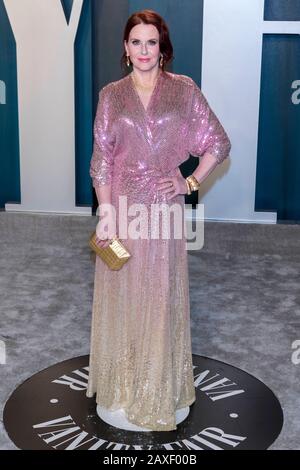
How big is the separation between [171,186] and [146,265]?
335 mm

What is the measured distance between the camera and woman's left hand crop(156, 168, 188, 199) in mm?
2682

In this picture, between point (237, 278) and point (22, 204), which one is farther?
point (22, 204)

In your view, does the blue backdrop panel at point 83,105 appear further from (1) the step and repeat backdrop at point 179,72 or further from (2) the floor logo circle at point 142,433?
(2) the floor logo circle at point 142,433

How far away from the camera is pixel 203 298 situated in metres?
4.48

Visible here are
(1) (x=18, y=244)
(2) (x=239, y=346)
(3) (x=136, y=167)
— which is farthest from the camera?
(1) (x=18, y=244)

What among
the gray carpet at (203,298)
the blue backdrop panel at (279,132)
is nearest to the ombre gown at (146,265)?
the gray carpet at (203,298)

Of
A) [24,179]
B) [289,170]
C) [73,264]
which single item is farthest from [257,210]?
[24,179]

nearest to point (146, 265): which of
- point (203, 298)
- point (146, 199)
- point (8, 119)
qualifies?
point (146, 199)

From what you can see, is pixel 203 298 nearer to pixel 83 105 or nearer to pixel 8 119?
pixel 83 105

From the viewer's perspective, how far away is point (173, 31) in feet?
17.6

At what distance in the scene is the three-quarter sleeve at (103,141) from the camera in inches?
105

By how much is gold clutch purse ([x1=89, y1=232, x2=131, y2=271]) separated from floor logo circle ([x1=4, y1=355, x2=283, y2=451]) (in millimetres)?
717

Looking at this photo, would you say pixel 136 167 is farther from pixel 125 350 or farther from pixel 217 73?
pixel 217 73

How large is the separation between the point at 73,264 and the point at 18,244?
0.69m
